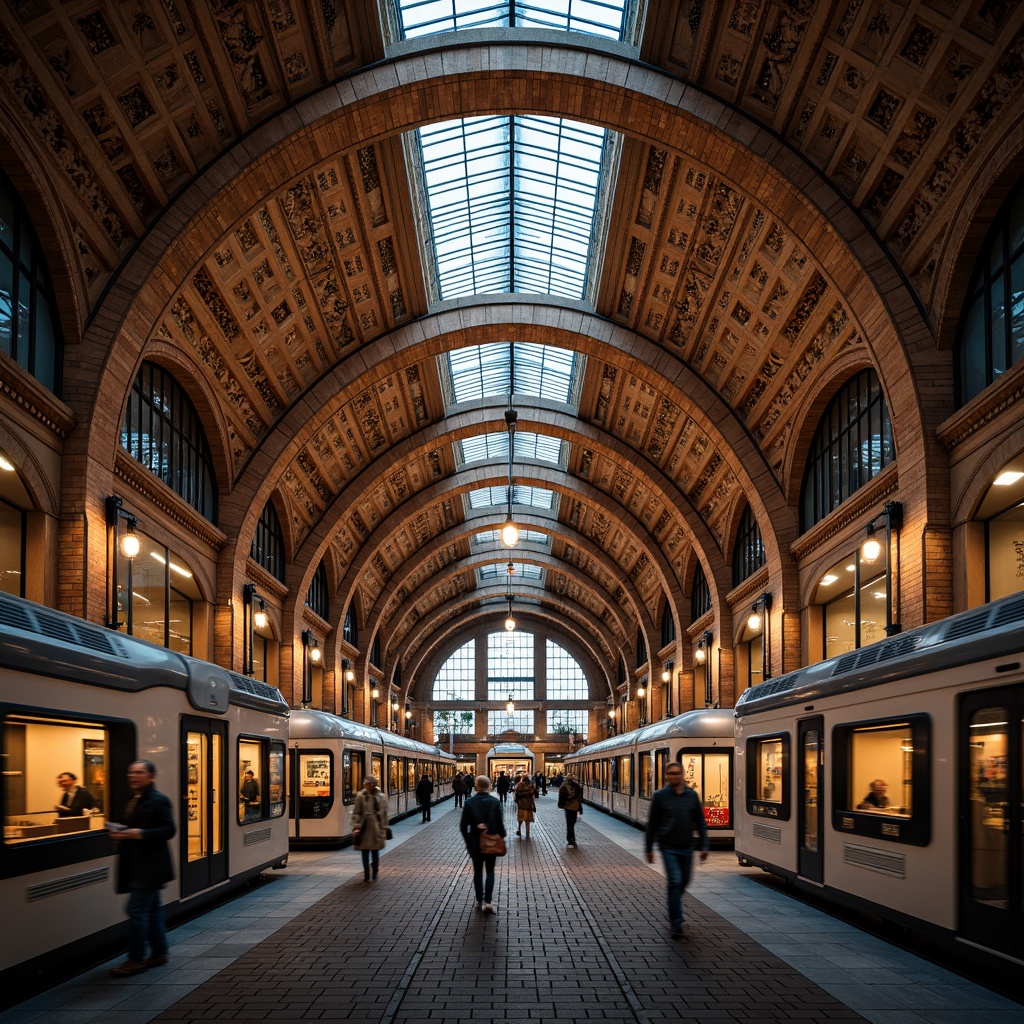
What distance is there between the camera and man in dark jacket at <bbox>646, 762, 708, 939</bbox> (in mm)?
10086

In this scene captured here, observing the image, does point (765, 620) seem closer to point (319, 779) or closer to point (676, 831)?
point (319, 779)

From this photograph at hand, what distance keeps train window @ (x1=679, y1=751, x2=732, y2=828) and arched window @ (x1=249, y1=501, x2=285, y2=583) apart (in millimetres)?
11860

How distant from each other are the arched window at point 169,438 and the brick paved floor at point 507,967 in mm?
8976

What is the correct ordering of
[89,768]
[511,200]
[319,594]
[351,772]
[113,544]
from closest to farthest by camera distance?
[89,768] < [113,544] < [351,772] < [511,200] < [319,594]

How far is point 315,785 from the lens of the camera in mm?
21109

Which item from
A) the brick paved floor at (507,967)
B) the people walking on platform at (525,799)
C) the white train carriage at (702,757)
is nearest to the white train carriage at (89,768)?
the brick paved floor at (507,967)

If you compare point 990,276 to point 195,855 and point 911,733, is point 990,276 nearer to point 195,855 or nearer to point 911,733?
point 911,733

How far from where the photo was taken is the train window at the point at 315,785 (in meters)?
21.1

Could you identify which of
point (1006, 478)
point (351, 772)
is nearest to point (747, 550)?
point (351, 772)

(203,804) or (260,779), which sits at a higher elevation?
(203,804)

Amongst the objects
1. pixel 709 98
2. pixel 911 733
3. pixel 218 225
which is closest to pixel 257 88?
pixel 218 225

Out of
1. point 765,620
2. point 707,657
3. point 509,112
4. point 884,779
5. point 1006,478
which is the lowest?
point 884,779

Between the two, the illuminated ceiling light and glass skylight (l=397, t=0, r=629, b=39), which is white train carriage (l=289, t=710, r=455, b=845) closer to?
the illuminated ceiling light

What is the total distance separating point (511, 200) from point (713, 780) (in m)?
13.9
